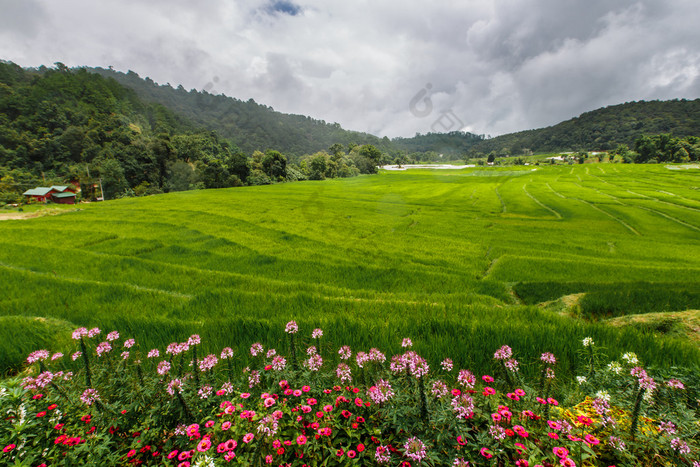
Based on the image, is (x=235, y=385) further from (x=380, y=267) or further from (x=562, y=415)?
(x=380, y=267)

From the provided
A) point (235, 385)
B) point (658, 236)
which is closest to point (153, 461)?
point (235, 385)

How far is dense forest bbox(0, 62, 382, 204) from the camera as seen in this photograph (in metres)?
70.4

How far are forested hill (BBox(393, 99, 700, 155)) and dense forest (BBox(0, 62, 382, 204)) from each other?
7758 cm

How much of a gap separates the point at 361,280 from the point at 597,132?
214 meters

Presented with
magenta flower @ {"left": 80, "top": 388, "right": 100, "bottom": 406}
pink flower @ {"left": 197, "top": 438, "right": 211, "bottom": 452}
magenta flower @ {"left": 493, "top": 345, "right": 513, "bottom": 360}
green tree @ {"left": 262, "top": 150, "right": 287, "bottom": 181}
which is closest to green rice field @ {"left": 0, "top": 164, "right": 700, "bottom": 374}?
magenta flower @ {"left": 493, "top": 345, "right": 513, "bottom": 360}

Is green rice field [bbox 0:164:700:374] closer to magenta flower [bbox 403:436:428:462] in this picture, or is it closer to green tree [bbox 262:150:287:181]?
magenta flower [bbox 403:436:428:462]

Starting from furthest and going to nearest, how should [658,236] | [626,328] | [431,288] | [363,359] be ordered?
[658,236] < [431,288] < [626,328] < [363,359]

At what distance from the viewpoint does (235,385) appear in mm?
2686

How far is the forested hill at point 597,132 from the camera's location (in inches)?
5650

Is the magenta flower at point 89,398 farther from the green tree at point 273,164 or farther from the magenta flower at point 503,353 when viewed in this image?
the green tree at point 273,164

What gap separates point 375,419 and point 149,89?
254 meters

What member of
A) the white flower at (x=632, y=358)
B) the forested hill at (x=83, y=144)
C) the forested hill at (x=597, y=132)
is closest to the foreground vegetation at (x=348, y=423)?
the white flower at (x=632, y=358)

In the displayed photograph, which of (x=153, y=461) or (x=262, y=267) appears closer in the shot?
(x=153, y=461)

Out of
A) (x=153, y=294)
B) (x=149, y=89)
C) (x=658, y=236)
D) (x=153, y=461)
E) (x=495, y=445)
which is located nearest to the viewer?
(x=495, y=445)
